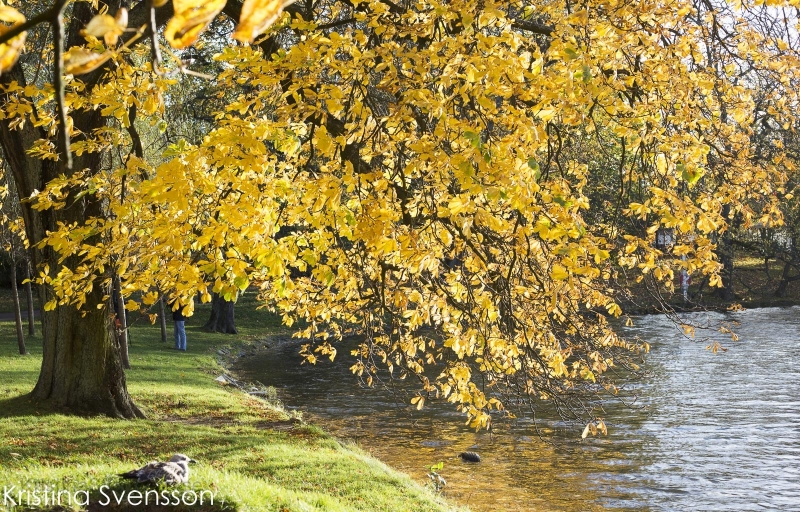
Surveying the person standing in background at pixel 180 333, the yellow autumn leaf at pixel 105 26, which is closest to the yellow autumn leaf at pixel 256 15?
the yellow autumn leaf at pixel 105 26

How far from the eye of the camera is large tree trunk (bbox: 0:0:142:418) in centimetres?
1091

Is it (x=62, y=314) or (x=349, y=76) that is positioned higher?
(x=349, y=76)

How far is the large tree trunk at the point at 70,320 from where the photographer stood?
10.9 meters

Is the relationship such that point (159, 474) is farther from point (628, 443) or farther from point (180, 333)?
point (180, 333)

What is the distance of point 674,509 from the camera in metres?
10.7

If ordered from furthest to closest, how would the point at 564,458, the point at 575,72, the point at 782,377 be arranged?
the point at 782,377 < the point at 564,458 < the point at 575,72

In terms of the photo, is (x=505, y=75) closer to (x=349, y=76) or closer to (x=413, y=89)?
(x=413, y=89)

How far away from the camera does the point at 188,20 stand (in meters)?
1.55

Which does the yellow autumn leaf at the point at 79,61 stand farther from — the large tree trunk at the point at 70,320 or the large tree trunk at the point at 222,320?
the large tree trunk at the point at 222,320

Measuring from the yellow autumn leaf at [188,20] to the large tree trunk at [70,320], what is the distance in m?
9.93

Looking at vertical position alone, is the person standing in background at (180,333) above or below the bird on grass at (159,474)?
above

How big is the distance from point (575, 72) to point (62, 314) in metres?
8.58

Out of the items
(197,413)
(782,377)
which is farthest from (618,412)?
(197,413)

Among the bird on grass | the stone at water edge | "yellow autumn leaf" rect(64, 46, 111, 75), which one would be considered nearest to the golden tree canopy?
the bird on grass
